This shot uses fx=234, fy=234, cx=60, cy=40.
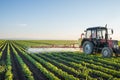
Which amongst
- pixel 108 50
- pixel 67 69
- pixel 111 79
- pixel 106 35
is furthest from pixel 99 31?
pixel 111 79

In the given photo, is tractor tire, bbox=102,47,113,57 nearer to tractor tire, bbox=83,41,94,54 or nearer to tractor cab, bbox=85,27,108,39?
tractor cab, bbox=85,27,108,39

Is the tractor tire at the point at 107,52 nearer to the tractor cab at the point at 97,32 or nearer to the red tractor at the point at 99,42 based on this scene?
the red tractor at the point at 99,42

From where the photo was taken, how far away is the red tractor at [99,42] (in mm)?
16625

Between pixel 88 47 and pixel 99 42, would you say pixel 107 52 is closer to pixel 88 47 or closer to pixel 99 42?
pixel 99 42

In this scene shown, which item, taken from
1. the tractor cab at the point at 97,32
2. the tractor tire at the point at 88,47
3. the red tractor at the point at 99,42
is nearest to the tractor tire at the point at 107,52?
the red tractor at the point at 99,42

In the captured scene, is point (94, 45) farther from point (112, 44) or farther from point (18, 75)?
point (18, 75)

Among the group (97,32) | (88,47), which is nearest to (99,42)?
(97,32)

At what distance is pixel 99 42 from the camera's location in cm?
1791

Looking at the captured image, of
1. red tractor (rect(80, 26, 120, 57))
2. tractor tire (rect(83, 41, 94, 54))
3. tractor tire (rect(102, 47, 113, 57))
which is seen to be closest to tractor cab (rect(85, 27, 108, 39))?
red tractor (rect(80, 26, 120, 57))

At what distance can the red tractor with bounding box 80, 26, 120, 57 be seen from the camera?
54.5 feet

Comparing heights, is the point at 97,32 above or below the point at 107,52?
above

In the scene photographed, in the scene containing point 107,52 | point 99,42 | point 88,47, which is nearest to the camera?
point 107,52

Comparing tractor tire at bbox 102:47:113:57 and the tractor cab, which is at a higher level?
the tractor cab

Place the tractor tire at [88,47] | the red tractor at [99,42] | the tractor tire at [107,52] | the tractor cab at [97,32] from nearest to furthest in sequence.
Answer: the tractor tire at [107,52] < the red tractor at [99,42] < the tractor cab at [97,32] < the tractor tire at [88,47]
